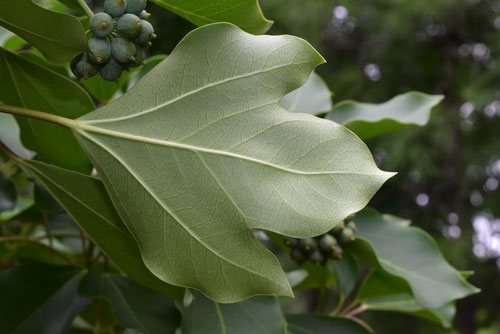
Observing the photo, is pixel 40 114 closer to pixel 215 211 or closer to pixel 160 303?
pixel 215 211

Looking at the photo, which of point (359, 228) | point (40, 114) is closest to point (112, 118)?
point (40, 114)

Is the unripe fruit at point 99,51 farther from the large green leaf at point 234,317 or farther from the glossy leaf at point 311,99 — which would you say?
the glossy leaf at point 311,99

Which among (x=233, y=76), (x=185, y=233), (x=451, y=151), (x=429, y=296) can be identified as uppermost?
(x=233, y=76)

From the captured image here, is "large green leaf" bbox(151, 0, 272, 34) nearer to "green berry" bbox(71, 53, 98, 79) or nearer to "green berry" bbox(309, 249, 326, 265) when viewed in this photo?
"green berry" bbox(71, 53, 98, 79)

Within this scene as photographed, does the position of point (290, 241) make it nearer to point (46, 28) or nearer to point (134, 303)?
point (134, 303)

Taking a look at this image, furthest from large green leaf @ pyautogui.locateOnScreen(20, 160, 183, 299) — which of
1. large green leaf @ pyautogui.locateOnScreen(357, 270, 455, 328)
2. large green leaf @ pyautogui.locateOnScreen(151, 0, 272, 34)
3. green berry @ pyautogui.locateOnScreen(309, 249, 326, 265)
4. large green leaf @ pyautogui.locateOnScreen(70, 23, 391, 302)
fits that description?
large green leaf @ pyautogui.locateOnScreen(357, 270, 455, 328)

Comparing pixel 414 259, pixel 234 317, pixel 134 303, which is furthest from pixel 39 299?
pixel 414 259
